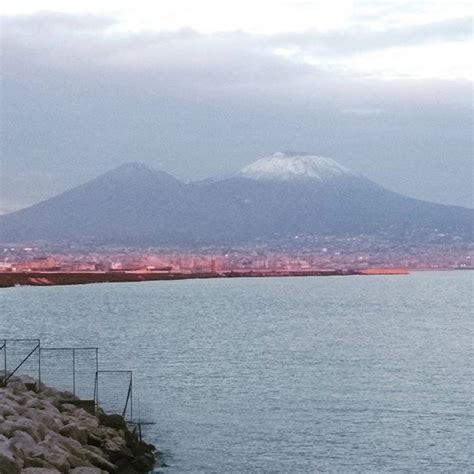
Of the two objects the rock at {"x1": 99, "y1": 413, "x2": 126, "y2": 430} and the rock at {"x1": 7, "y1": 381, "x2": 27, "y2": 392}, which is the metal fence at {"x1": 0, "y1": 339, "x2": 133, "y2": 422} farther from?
the rock at {"x1": 99, "y1": 413, "x2": 126, "y2": 430}

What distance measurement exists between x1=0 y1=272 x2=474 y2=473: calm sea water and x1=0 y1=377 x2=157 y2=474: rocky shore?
1.32 meters

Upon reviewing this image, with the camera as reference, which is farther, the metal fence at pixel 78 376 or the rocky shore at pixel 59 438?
the metal fence at pixel 78 376

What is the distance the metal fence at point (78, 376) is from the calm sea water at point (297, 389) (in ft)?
3.11

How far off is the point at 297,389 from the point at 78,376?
7.21m

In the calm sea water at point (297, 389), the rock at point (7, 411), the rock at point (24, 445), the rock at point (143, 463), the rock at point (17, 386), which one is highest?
the rock at point (7, 411)

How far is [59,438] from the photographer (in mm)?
19797

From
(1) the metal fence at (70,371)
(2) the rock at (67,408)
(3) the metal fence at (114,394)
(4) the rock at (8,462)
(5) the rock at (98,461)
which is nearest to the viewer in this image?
(4) the rock at (8,462)

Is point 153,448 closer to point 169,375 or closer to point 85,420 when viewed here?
point 85,420

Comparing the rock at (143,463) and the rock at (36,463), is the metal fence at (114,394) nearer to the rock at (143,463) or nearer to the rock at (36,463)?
the rock at (143,463)

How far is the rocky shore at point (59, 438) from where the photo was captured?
17703mm

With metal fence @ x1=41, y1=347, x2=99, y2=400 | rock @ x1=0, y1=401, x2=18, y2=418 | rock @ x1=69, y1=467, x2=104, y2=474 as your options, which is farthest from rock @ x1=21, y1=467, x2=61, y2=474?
metal fence @ x1=41, y1=347, x2=99, y2=400

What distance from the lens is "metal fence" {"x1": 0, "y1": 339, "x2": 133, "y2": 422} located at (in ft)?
91.1

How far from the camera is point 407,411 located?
30781mm

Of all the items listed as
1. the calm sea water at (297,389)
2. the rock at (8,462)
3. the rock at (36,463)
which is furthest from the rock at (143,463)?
the rock at (8,462)
